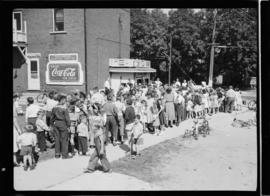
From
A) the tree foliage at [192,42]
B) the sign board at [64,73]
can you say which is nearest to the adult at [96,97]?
the sign board at [64,73]

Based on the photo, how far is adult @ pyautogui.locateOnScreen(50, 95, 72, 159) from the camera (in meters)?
6.35

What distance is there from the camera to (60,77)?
5.86m

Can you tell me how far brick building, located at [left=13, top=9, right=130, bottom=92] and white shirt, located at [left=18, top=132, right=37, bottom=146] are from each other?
2.76ft

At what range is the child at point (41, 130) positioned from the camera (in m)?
6.09

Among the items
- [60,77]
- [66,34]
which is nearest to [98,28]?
[66,34]

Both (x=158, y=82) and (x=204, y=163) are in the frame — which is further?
(x=158, y=82)

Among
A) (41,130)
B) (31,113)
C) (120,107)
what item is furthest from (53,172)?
(120,107)

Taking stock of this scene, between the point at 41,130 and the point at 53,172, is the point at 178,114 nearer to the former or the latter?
the point at 41,130

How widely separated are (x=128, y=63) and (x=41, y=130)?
224cm

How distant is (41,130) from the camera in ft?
20.7

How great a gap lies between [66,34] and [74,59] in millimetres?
648

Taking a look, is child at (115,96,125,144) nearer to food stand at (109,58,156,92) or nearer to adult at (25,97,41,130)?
food stand at (109,58,156,92)

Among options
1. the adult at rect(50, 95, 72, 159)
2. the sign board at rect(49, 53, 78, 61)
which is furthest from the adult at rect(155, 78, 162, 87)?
the adult at rect(50, 95, 72, 159)

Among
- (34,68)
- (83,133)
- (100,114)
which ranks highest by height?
(34,68)
